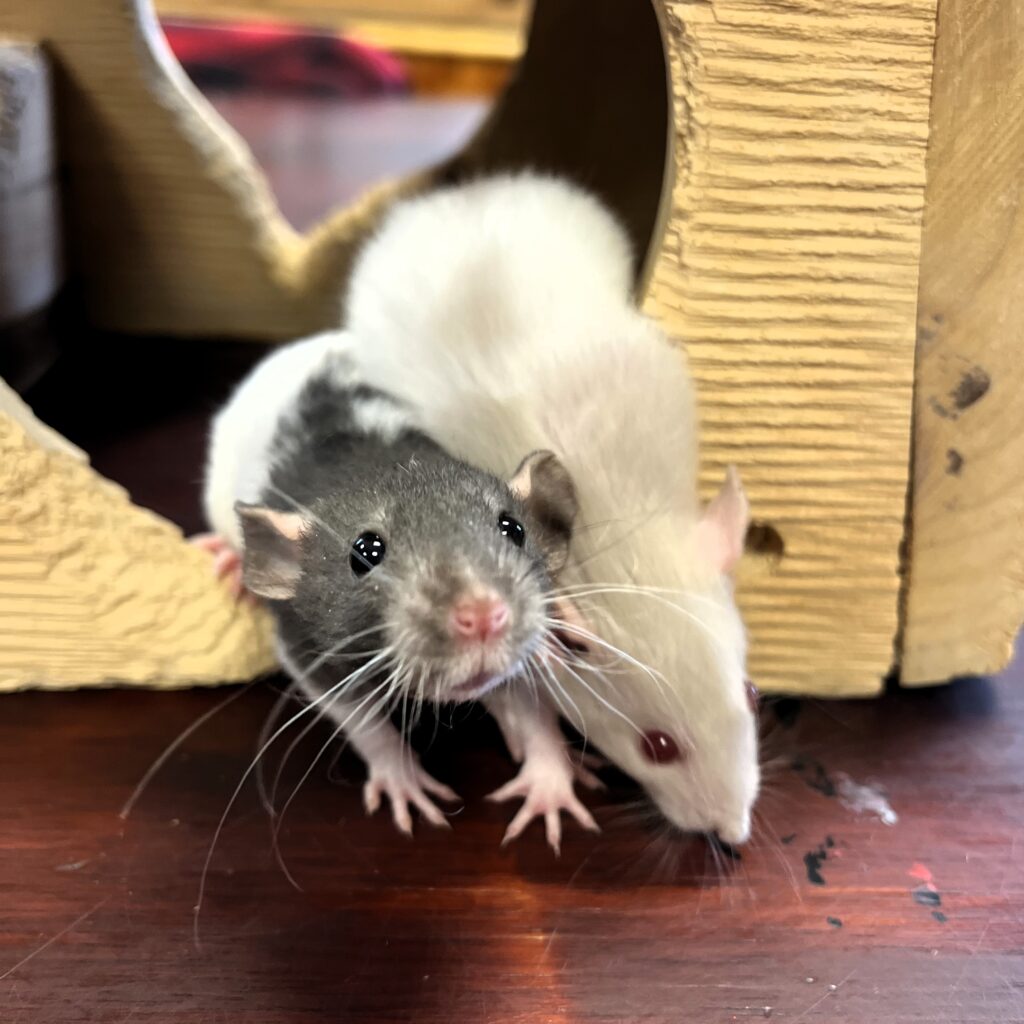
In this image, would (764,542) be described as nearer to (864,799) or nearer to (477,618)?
(864,799)

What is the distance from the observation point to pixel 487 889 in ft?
2.89

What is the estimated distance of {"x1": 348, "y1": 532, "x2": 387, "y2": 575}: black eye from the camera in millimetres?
816

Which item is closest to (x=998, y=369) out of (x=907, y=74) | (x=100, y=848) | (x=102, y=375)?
(x=907, y=74)

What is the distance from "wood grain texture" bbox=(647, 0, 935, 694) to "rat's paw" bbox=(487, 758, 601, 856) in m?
0.27

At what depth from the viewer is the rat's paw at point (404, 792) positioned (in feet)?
3.11

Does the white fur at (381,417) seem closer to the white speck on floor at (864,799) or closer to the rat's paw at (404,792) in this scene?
the rat's paw at (404,792)

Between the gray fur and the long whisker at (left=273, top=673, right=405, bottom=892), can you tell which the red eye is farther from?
the long whisker at (left=273, top=673, right=405, bottom=892)

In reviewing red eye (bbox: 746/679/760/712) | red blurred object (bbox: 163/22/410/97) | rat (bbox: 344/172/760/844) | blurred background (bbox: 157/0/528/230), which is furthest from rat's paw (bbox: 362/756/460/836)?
red blurred object (bbox: 163/22/410/97)

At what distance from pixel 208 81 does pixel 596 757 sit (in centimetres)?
394

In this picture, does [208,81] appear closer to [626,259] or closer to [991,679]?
[626,259]

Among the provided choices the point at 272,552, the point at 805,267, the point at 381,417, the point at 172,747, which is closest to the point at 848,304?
the point at 805,267

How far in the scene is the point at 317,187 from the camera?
2.87 metres

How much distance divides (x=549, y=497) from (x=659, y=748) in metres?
0.24

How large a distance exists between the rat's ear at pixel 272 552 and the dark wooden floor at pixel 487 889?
0.23 m
